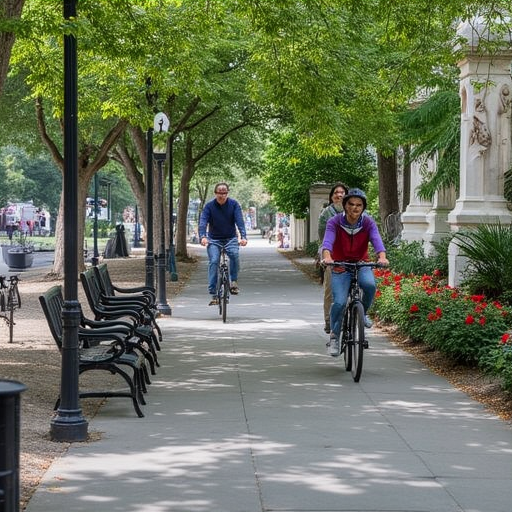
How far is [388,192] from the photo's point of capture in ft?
103

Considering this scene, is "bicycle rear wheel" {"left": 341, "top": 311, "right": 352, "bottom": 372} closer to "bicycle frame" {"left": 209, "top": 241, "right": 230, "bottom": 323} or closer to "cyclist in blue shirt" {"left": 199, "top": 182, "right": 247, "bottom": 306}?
"cyclist in blue shirt" {"left": 199, "top": 182, "right": 247, "bottom": 306}

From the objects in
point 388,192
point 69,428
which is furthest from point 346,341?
point 388,192

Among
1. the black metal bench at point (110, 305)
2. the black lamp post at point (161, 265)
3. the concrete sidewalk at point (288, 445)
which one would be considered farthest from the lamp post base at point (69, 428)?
the black lamp post at point (161, 265)

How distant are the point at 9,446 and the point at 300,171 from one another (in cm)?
4047

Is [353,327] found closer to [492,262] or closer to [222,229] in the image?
[492,262]

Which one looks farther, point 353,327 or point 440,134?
point 440,134

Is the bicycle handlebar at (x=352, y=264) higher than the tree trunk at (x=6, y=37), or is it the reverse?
the tree trunk at (x=6, y=37)

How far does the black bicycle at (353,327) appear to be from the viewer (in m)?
10.7

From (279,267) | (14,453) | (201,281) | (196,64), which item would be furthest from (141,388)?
(279,267)

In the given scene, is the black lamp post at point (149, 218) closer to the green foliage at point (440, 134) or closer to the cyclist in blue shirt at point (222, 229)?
the cyclist in blue shirt at point (222, 229)

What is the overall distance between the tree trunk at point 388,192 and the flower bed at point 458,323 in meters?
15.0

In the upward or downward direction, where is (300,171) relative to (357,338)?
upward

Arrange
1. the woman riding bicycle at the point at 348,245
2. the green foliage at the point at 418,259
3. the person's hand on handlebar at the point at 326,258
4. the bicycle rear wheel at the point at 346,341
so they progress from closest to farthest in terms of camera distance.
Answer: the person's hand on handlebar at the point at 326,258, the woman riding bicycle at the point at 348,245, the bicycle rear wheel at the point at 346,341, the green foliage at the point at 418,259

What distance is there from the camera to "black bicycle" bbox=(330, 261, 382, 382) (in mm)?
10734
